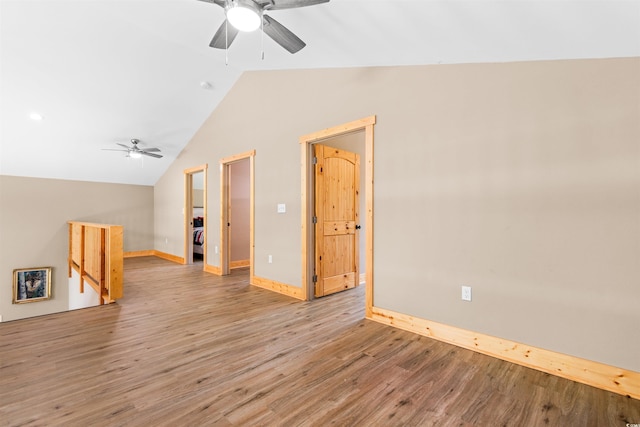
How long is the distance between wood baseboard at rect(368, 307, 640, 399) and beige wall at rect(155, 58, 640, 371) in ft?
0.19

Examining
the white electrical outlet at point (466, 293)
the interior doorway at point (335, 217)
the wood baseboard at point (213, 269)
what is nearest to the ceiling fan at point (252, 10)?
the interior doorway at point (335, 217)

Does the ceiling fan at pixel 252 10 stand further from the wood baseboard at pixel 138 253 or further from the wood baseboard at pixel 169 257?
the wood baseboard at pixel 138 253

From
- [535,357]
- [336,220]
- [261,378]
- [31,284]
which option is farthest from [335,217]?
[31,284]

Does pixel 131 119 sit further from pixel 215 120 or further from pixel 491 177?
pixel 491 177

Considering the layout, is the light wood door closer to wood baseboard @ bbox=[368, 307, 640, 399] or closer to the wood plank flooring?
the wood plank flooring

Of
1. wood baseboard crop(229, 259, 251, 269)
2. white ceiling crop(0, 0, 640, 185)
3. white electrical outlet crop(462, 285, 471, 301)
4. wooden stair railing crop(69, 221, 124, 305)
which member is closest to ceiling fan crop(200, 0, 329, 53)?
white ceiling crop(0, 0, 640, 185)

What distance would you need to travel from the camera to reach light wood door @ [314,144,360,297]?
3.73 m

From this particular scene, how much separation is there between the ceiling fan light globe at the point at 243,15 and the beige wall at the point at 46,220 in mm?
7519

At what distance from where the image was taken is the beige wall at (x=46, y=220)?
621cm

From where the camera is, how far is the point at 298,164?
3.77m

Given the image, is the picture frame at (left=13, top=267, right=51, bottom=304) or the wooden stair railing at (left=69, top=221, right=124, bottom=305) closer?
the wooden stair railing at (left=69, top=221, right=124, bottom=305)

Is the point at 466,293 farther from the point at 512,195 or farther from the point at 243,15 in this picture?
the point at 243,15

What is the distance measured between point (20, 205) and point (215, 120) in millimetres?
5050

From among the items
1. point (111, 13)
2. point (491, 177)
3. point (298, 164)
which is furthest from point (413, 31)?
point (111, 13)
